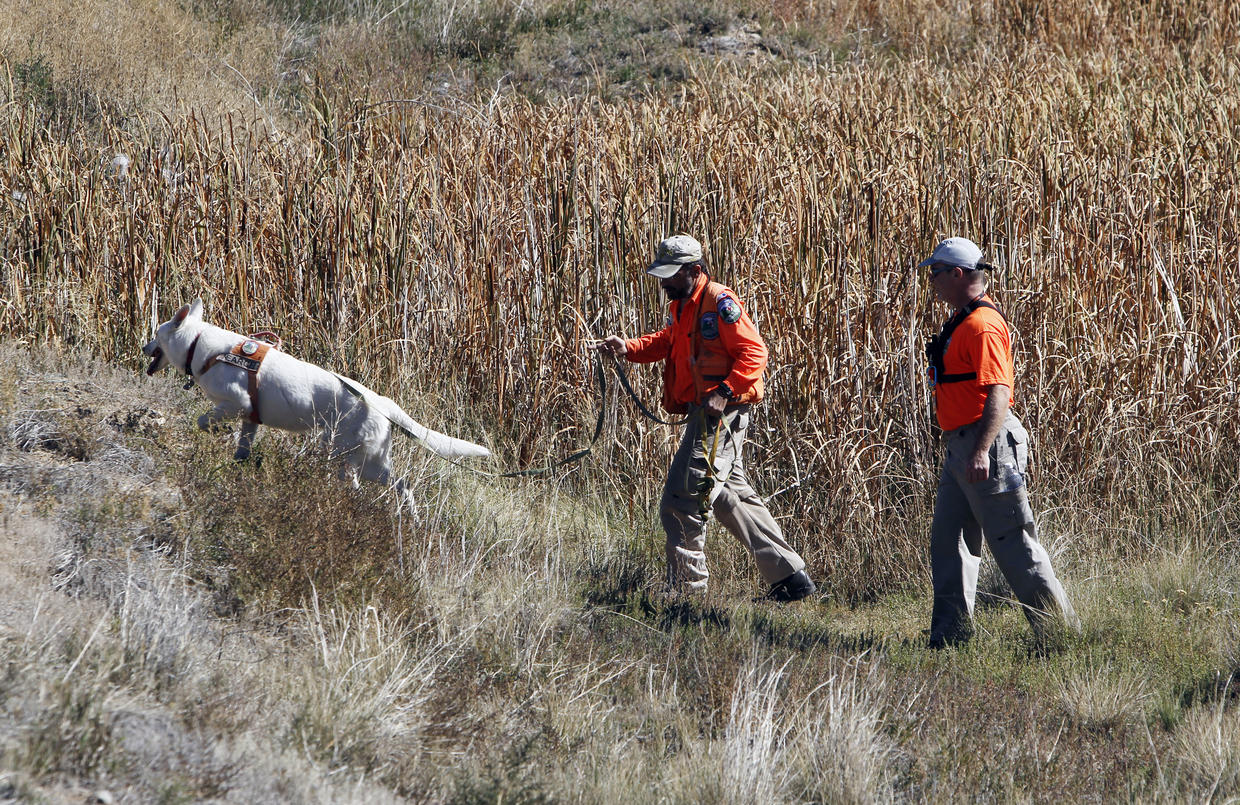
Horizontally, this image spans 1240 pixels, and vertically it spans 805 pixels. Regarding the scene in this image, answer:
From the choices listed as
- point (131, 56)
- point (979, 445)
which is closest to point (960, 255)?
point (979, 445)

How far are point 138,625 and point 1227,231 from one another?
659 centimetres

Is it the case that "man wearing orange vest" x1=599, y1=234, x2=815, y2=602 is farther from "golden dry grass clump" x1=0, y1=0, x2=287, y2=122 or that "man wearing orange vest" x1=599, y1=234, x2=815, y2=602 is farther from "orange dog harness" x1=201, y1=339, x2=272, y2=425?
"golden dry grass clump" x1=0, y1=0, x2=287, y2=122

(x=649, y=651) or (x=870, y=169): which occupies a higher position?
(x=870, y=169)

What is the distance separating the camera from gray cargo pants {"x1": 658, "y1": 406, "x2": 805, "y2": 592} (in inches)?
194

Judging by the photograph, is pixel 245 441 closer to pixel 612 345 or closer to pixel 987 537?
pixel 612 345

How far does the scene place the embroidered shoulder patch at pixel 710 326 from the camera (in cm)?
475

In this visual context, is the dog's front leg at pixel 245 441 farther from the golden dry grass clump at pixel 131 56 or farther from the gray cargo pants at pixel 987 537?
the golden dry grass clump at pixel 131 56

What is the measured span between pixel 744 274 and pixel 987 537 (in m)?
2.40

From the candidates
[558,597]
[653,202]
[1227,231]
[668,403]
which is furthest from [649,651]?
[1227,231]

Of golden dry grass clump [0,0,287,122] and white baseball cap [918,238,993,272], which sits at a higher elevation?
golden dry grass clump [0,0,287,122]

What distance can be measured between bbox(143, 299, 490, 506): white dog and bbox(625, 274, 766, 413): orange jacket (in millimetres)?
1195

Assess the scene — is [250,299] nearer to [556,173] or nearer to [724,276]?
[556,173]

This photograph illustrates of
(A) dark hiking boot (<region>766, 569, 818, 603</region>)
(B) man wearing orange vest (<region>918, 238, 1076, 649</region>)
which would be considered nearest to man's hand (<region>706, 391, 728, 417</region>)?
(B) man wearing orange vest (<region>918, 238, 1076, 649</region>)

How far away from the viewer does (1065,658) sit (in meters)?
4.58
